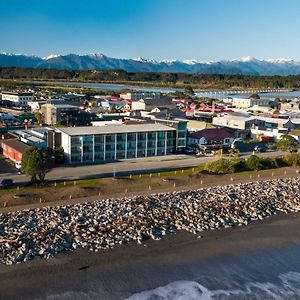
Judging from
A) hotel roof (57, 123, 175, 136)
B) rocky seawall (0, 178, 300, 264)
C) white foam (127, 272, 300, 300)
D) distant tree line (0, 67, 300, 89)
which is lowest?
white foam (127, 272, 300, 300)

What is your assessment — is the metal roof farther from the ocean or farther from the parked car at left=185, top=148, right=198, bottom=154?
the ocean

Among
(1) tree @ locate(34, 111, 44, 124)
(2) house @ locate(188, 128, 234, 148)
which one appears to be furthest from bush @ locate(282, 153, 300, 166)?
(1) tree @ locate(34, 111, 44, 124)

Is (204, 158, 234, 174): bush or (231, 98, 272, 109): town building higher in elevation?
(231, 98, 272, 109): town building

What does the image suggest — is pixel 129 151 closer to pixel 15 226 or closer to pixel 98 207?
pixel 98 207

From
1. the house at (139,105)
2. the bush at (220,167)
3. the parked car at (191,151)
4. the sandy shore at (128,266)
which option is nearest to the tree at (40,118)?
the house at (139,105)

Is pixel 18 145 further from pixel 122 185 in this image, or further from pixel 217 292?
pixel 217 292

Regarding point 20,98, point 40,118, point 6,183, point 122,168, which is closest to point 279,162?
point 122,168
